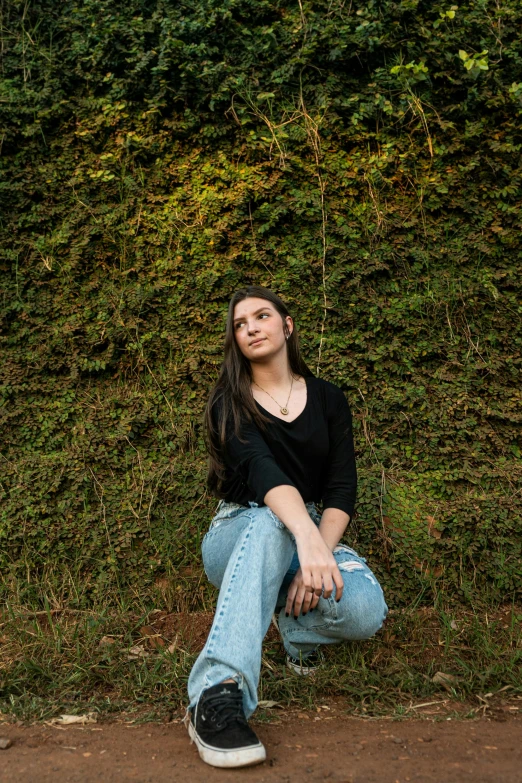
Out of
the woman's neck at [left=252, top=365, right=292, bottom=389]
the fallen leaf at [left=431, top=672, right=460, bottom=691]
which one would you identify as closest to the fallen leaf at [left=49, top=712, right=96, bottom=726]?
the fallen leaf at [left=431, top=672, right=460, bottom=691]

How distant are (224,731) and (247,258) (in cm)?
249

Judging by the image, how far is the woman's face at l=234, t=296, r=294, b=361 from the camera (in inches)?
113

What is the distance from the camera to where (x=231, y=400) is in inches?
112

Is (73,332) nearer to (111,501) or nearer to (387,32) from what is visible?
(111,501)

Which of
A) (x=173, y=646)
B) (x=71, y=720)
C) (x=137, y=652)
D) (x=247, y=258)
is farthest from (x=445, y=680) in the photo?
(x=247, y=258)

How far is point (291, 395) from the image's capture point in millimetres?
3010

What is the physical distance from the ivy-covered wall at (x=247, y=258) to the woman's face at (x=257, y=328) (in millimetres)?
809

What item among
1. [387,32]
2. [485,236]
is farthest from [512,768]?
[387,32]

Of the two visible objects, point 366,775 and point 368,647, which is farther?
point 368,647

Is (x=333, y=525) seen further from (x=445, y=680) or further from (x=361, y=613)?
(x=445, y=680)

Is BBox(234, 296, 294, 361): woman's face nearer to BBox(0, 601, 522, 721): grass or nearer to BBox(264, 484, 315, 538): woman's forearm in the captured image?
BBox(264, 484, 315, 538): woman's forearm

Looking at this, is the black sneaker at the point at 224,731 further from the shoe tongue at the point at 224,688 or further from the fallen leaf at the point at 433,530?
the fallen leaf at the point at 433,530

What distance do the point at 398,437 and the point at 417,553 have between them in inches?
24.3

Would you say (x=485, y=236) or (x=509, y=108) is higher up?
(x=509, y=108)
